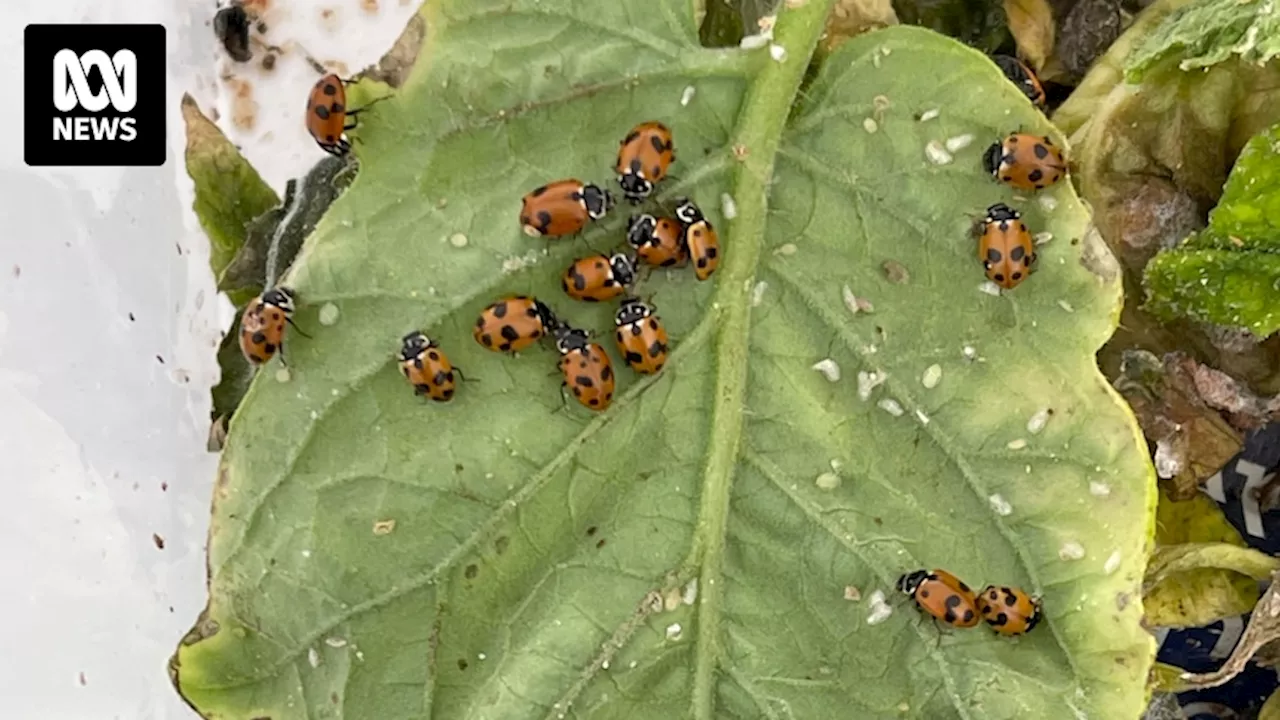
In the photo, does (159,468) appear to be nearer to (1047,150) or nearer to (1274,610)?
(1047,150)

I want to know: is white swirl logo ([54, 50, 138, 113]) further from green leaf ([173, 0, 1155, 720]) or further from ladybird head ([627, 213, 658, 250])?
ladybird head ([627, 213, 658, 250])

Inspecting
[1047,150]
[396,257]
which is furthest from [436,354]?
[1047,150]

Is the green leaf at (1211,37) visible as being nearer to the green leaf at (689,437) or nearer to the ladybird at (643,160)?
the green leaf at (689,437)

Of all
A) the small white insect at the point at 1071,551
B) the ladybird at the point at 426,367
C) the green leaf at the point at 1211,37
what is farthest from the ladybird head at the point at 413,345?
the green leaf at the point at 1211,37

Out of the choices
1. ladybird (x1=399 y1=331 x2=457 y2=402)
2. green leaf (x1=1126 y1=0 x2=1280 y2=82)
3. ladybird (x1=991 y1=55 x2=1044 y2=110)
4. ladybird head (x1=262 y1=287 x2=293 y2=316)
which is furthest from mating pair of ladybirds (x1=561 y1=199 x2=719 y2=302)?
green leaf (x1=1126 y1=0 x2=1280 y2=82)

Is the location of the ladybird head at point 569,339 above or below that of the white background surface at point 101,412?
above
